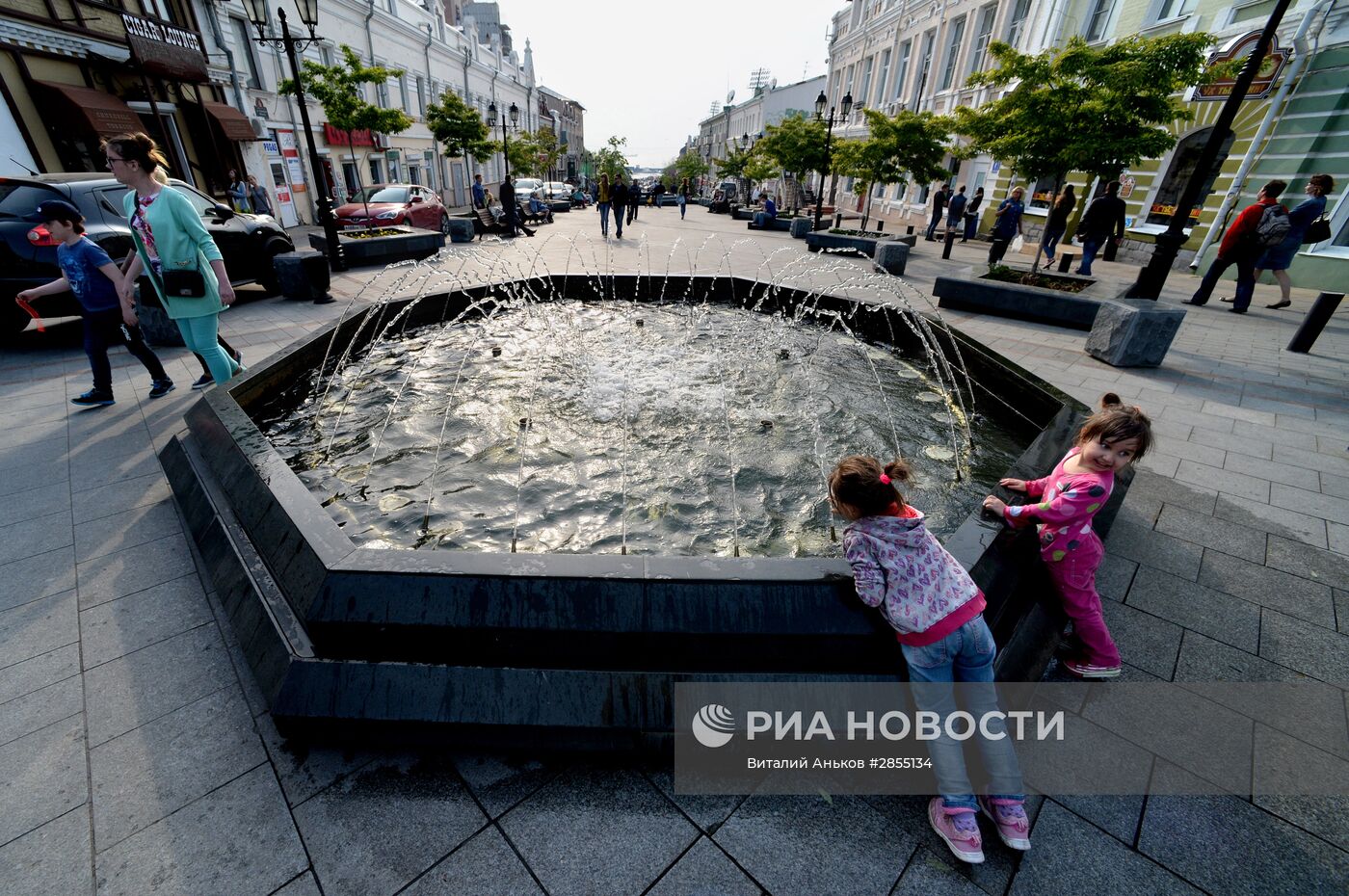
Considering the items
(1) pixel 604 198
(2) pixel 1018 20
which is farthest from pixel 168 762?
(2) pixel 1018 20

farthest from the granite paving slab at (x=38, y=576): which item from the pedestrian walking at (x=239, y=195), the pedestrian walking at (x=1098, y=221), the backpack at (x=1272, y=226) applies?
the pedestrian walking at (x=239, y=195)

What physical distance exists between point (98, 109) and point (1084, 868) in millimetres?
24284

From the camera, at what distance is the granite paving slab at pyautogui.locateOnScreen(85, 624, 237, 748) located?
7.24 ft

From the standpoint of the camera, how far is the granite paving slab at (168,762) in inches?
74.0

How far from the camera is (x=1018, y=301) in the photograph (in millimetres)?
9016

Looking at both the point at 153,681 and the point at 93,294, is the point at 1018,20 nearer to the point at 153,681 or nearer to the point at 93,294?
the point at 93,294

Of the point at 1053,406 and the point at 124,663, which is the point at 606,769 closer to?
the point at 124,663

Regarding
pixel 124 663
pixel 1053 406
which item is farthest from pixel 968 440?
pixel 124 663

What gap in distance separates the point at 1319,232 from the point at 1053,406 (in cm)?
1094

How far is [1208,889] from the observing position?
175 cm

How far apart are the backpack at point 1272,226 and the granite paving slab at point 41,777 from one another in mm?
14545

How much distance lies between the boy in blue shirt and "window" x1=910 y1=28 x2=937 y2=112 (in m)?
33.5

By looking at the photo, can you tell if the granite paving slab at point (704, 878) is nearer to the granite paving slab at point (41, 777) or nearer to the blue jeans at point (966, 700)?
the blue jeans at point (966, 700)

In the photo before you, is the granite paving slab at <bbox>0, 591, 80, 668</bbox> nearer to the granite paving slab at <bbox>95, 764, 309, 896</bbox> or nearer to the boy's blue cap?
the granite paving slab at <bbox>95, 764, 309, 896</bbox>
